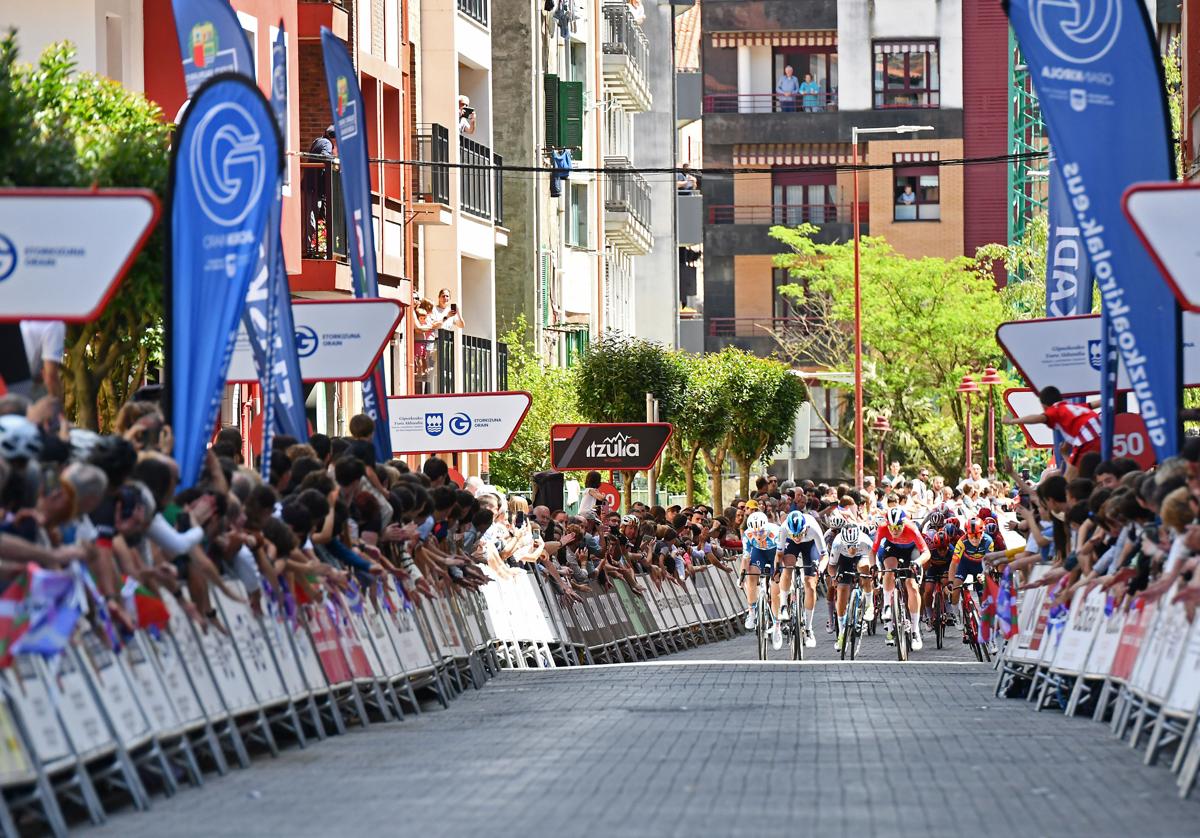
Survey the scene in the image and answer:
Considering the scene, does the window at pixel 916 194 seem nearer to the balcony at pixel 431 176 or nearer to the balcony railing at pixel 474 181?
the balcony railing at pixel 474 181

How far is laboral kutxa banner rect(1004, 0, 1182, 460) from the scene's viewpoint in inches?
755

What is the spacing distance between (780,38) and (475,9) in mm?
51816

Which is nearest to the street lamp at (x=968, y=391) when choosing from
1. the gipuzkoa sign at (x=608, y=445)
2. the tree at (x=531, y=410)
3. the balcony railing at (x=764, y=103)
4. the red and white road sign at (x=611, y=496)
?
the tree at (x=531, y=410)

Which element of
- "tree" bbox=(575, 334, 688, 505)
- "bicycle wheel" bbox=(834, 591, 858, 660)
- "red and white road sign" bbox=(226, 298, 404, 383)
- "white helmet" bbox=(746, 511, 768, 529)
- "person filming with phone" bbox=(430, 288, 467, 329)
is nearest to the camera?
"red and white road sign" bbox=(226, 298, 404, 383)

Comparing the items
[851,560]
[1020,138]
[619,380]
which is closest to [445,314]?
[851,560]

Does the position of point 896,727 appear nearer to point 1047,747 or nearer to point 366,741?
point 1047,747

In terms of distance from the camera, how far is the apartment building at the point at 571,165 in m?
64.6

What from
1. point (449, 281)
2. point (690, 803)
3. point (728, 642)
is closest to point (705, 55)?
point (449, 281)

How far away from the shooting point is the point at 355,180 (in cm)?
2595

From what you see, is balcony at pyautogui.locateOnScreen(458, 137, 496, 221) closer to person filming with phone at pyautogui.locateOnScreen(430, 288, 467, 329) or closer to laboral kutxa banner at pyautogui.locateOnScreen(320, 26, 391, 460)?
person filming with phone at pyautogui.locateOnScreen(430, 288, 467, 329)

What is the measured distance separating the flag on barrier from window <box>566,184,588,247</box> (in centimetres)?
4683

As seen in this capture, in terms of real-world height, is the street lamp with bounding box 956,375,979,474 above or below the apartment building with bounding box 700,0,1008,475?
below

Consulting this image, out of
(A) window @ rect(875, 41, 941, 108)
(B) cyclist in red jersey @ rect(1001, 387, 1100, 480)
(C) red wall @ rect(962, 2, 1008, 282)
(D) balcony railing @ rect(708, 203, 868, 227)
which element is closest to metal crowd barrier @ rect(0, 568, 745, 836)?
(B) cyclist in red jersey @ rect(1001, 387, 1100, 480)

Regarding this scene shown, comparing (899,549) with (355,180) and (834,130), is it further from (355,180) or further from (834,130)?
(834,130)
